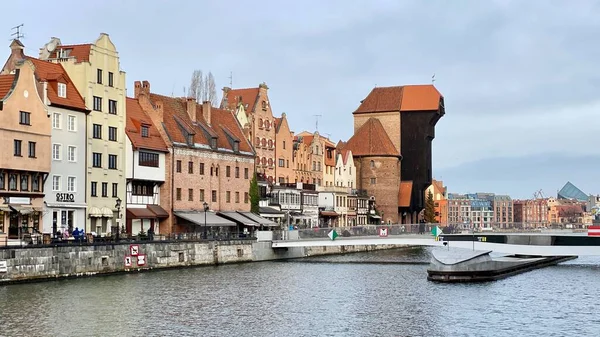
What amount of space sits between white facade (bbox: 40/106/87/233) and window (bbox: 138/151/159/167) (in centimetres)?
731

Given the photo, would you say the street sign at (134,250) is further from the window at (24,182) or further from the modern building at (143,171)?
the modern building at (143,171)

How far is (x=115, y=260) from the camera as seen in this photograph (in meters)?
58.3

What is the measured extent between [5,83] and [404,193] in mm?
80209

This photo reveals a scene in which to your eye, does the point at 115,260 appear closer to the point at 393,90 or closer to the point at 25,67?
the point at 25,67

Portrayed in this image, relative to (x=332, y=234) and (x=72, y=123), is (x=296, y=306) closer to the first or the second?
(x=72, y=123)

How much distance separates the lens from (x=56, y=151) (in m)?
63.6

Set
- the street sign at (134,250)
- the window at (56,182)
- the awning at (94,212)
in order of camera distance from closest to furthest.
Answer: the street sign at (134,250)
the window at (56,182)
the awning at (94,212)

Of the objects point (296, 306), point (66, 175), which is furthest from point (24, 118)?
point (296, 306)

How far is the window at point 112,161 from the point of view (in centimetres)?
7012

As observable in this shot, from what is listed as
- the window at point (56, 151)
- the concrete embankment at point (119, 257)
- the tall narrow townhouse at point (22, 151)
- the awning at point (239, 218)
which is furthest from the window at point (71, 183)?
the awning at point (239, 218)

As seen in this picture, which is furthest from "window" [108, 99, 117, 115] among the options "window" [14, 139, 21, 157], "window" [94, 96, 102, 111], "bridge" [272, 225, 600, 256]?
"bridge" [272, 225, 600, 256]

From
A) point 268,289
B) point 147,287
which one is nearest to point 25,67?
point 147,287

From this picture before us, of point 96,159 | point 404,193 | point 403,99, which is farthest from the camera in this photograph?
point 403,99

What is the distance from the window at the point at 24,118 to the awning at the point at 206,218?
19.5 metres
